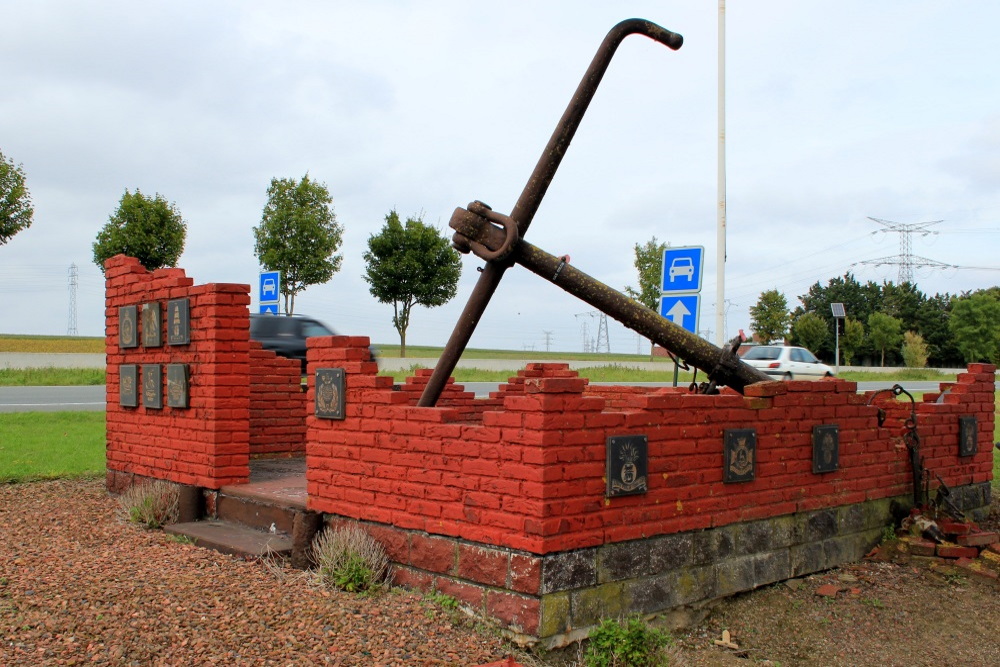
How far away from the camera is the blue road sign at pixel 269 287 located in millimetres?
15359

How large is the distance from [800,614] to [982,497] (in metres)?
3.86

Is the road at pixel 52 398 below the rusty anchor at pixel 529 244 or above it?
below

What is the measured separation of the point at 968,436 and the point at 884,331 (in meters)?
52.7

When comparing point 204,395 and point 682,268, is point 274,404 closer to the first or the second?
point 204,395

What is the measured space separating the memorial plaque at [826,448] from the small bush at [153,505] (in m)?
5.07

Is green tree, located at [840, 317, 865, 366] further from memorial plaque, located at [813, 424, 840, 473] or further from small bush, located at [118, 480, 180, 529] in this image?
small bush, located at [118, 480, 180, 529]

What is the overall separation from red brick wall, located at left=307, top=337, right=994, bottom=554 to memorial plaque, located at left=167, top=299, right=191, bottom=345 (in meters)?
1.69

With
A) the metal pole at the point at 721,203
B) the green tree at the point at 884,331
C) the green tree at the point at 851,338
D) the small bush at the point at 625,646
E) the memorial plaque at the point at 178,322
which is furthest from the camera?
the green tree at the point at 851,338

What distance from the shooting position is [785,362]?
2514 centimetres

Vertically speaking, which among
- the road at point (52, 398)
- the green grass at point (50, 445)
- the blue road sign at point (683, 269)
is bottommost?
the green grass at point (50, 445)

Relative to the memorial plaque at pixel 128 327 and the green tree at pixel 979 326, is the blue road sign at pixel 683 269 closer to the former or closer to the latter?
the memorial plaque at pixel 128 327

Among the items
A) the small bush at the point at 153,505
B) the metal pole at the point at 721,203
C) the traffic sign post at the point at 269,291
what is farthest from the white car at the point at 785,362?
the small bush at the point at 153,505

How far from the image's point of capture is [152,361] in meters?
8.42

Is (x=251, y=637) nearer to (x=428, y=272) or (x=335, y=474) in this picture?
(x=335, y=474)
